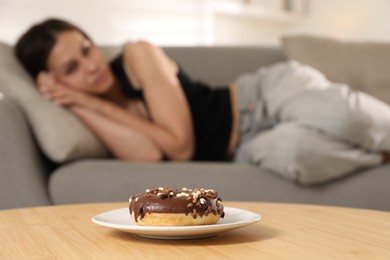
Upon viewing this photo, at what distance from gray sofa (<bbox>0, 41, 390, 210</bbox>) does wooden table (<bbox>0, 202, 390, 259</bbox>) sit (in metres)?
0.82

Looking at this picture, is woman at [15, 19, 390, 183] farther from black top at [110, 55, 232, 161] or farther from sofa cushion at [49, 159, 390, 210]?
sofa cushion at [49, 159, 390, 210]

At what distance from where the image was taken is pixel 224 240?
975 millimetres

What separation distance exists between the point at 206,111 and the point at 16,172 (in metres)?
0.73

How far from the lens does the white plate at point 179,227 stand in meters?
0.93

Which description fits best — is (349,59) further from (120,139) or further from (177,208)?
(177,208)

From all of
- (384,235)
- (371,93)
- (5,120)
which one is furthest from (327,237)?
(371,93)

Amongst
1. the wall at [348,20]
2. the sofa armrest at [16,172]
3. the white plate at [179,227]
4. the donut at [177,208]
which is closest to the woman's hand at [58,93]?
the sofa armrest at [16,172]

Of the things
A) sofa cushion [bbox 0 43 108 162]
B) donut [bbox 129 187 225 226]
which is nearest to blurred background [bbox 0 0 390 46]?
sofa cushion [bbox 0 43 108 162]

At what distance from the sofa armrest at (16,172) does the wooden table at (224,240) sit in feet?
3.03

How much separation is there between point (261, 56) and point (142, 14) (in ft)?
5.94

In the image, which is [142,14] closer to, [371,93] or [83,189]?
[371,93]

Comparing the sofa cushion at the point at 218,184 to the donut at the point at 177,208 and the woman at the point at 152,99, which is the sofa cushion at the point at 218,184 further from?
the donut at the point at 177,208

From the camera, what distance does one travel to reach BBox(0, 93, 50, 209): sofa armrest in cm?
213

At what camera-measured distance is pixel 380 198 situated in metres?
2.02
